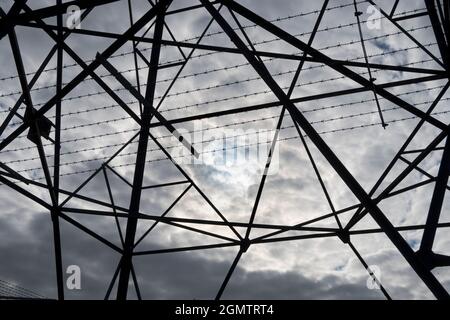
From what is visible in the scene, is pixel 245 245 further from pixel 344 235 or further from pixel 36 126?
pixel 36 126

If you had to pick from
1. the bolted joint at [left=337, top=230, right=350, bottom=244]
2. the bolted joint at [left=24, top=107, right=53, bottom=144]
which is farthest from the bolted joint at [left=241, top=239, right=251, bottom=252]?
the bolted joint at [left=24, top=107, right=53, bottom=144]

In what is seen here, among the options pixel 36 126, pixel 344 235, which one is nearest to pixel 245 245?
pixel 344 235

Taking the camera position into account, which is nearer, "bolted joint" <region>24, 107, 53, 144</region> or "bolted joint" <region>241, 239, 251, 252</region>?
"bolted joint" <region>24, 107, 53, 144</region>

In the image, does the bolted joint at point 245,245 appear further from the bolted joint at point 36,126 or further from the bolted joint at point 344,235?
the bolted joint at point 36,126

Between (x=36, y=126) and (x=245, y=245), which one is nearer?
(x=36, y=126)

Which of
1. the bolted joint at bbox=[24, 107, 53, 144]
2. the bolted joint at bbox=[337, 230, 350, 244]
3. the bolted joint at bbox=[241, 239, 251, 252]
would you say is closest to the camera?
the bolted joint at bbox=[24, 107, 53, 144]

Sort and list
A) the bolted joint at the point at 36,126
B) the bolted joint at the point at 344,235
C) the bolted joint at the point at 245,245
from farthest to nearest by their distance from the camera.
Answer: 1. the bolted joint at the point at 245,245
2. the bolted joint at the point at 344,235
3. the bolted joint at the point at 36,126

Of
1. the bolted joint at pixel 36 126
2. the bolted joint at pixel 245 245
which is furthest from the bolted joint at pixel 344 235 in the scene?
the bolted joint at pixel 36 126

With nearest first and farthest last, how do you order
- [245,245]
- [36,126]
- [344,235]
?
[36,126] < [344,235] < [245,245]

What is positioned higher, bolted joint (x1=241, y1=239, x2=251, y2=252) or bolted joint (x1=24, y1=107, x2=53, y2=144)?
bolted joint (x1=24, y1=107, x2=53, y2=144)

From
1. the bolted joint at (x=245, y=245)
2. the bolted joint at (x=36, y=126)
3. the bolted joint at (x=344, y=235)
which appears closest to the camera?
the bolted joint at (x=36, y=126)

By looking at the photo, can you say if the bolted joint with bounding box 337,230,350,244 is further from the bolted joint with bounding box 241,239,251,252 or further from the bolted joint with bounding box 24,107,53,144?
the bolted joint with bounding box 24,107,53,144

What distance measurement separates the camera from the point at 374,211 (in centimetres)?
669
